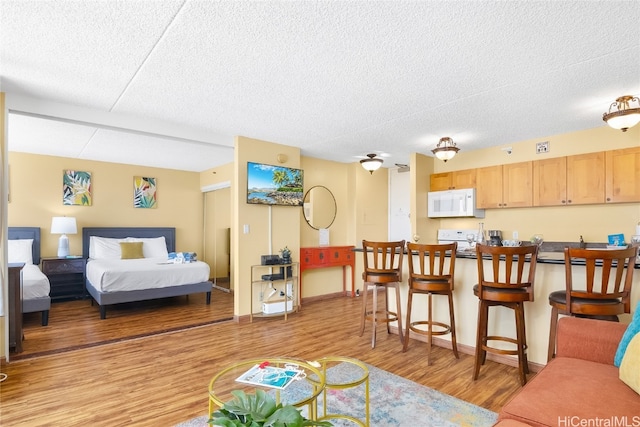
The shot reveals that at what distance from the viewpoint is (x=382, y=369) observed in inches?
110

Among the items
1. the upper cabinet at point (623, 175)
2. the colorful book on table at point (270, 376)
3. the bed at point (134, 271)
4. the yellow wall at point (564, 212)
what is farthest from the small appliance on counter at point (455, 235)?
the colorful book on table at point (270, 376)

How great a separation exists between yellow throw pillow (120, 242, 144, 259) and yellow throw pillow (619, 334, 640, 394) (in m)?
6.30

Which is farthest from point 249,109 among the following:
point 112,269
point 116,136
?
point 112,269

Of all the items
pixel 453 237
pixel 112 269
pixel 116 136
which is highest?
pixel 116 136

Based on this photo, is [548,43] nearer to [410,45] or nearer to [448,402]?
[410,45]

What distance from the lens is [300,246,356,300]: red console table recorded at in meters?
5.21

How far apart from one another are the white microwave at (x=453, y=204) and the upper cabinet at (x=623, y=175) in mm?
1528

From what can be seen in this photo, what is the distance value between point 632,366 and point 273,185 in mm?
3916

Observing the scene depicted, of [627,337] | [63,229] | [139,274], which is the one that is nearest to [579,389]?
[627,337]

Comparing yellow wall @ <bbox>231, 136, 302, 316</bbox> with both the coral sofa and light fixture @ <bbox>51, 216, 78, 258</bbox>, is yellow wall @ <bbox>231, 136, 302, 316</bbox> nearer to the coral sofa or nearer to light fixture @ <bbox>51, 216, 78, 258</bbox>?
light fixture @ <bbox>51, 216, 78, 258</bbox>

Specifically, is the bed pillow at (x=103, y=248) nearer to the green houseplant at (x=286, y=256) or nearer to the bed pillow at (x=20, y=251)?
the bed pillow at (x=20, y=251)

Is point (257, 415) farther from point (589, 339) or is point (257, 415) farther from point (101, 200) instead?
point (101, 200)

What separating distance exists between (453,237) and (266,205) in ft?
9.91

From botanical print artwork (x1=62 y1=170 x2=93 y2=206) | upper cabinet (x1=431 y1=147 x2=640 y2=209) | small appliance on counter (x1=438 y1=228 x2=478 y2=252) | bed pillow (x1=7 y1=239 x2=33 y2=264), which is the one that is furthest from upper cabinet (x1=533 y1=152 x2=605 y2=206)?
bed pillow (x1=7 y1=239 x2=33 y2=264)
